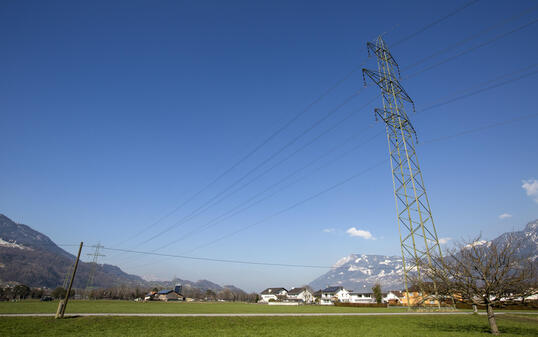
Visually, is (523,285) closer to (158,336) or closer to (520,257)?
(520,257)

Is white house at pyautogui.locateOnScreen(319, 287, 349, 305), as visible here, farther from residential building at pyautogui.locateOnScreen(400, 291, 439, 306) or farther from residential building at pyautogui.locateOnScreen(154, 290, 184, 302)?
residential building at pyautogui.locateOnScreen(400, 291, 439, 306)

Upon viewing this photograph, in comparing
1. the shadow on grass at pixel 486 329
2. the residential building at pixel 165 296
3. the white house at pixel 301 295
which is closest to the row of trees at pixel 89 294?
the residential building at pixel 165 296

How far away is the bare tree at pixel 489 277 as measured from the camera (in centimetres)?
1819

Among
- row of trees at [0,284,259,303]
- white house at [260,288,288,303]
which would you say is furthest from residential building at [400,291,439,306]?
white house at [260,288,288,303]

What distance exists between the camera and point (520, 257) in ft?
65.1

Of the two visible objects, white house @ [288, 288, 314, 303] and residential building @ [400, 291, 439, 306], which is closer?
residential building @ [400, 291, 439, 306]

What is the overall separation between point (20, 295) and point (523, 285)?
153 meters

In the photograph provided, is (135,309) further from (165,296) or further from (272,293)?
(272,293)

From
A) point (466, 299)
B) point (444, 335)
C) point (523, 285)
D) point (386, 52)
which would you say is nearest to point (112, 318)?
point (444, 335)

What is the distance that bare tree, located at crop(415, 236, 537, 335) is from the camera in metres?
18.2

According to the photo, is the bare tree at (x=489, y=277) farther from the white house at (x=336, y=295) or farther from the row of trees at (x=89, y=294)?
the row of trees at (x=89, y=294)

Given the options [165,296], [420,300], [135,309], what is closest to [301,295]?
[165,296]

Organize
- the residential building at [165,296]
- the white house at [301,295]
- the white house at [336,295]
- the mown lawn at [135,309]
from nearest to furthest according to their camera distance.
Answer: the mown lawn at [135,309]
the white house at [336,295]
the residential building at [165,296]
the white house at [301,295]

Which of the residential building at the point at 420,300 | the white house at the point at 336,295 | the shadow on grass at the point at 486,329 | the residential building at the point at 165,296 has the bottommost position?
the residential building at the point at 165,296
